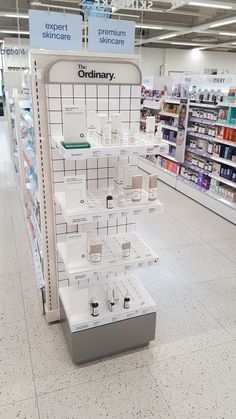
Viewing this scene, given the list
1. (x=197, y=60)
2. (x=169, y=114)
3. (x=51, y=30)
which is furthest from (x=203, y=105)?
(x=197, y=60)

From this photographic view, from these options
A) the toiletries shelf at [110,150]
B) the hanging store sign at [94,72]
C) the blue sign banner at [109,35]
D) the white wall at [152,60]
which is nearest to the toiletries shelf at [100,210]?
→ the toiletries shelf at [110,150]

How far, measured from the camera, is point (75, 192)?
189 centimetres

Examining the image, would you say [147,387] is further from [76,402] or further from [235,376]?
[235,376]

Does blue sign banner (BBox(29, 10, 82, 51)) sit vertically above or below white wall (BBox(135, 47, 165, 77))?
below

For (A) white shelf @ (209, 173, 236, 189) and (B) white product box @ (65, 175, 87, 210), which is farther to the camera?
(A) white shelf @ (209, 173, 236, 189)

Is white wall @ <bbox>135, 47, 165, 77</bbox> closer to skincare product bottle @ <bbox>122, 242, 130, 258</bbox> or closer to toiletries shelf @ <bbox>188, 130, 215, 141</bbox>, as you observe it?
toiletries shelf @ <bbox>188, 130, 215, 141</bbox>

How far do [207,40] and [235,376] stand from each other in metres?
14.1

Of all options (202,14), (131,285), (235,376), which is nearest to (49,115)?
(131,285)

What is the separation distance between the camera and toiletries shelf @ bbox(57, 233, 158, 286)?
76.7 inches

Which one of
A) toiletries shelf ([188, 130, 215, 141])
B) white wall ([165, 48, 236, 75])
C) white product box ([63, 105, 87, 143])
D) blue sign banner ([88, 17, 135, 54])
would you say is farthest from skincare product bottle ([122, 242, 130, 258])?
white wall ([165, 48, 236, 75])

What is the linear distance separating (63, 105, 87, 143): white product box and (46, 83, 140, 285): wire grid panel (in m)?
0.32

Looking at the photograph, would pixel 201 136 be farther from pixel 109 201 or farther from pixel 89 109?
pixel 109 201

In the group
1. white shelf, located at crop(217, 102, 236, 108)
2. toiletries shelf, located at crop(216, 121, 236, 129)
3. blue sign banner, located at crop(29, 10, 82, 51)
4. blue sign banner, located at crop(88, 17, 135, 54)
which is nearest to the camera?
blue sign banner, located at crop(29, 10, 82, 51)

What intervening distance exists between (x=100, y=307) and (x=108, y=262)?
16.1 inches
